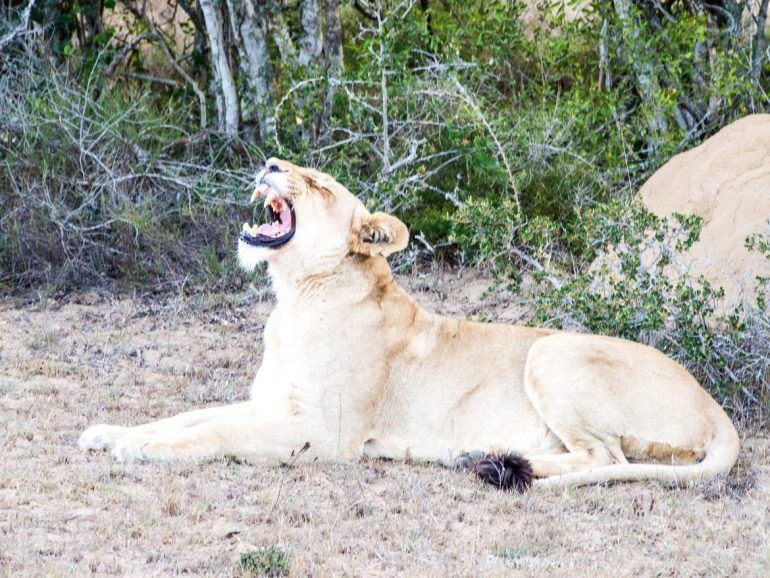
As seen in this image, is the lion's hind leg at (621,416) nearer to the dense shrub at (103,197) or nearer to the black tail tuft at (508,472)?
the black tail tuft at (508,472)

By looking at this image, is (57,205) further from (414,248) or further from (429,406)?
(429,406)

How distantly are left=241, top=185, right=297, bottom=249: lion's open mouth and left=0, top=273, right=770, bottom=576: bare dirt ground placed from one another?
1.05 m

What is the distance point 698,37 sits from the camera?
952 cm

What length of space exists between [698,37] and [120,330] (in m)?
4.86

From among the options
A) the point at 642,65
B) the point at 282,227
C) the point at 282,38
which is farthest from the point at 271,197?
the point at 642,65

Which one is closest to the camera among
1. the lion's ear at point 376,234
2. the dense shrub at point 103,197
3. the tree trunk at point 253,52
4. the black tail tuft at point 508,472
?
the black tail tuft at point 508,472

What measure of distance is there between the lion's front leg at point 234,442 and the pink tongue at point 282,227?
894 millimetres

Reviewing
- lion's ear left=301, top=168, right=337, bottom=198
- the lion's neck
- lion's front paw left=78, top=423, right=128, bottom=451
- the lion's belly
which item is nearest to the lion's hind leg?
the lion's belly

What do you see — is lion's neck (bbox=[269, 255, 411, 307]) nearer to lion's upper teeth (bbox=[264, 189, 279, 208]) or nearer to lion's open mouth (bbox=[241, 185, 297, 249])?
lion's open mouth (bbox=[241, 185, 297, 249])

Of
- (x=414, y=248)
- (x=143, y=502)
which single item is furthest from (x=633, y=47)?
(x=143, y=502)

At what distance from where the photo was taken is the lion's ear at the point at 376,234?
5727 mm

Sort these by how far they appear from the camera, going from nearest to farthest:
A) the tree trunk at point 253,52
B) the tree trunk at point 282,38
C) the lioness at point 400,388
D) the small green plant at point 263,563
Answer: the small green plant at point 263,563
the lioness at point 400,388
the tree trunk at point 282,38
the tree trunk at point 253,52

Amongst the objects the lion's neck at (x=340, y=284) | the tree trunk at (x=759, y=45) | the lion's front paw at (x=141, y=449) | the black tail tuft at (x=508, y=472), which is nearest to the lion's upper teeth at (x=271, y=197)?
the lion's neck at (x=340, y=284)

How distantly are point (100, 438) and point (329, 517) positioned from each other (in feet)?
4.37
